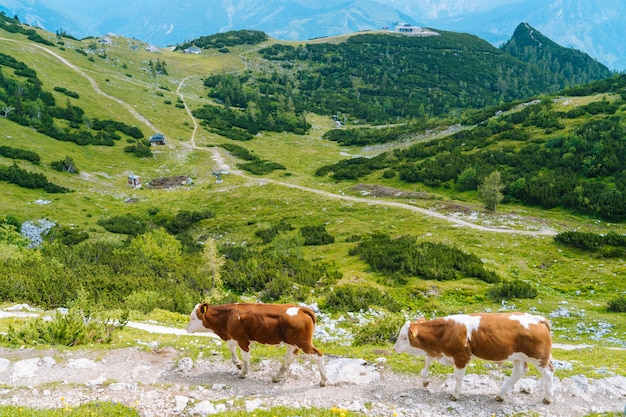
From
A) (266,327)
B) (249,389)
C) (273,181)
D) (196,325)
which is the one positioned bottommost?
(249,389)

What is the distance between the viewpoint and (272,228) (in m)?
42.7

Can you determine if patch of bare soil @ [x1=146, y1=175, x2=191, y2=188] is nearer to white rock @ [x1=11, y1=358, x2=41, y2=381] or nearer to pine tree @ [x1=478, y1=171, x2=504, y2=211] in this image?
pine tree @ [x1=478, y1=171, x2=504, y2=211]

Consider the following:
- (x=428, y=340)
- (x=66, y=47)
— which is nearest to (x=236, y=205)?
(x=428, y=340)

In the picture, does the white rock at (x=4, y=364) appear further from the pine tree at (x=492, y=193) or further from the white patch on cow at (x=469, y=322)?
the pine tree at (x=492, y=193)

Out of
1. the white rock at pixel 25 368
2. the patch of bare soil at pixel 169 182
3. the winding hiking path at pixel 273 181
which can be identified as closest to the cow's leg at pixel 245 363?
the white rock at pixel 25 368

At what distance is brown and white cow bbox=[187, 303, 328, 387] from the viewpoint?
976cm

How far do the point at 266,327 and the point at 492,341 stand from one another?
Answer: 5481mm

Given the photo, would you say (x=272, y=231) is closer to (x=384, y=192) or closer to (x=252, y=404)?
(x=384, y=192)

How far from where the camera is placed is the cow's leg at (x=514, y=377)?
9188 millimetres

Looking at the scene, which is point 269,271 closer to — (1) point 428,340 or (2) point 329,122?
(1) point 428,340

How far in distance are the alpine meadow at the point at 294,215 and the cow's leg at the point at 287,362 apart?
70.8 inches

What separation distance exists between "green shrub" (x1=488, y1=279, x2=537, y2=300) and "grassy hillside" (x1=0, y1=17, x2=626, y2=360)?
0.19 metres

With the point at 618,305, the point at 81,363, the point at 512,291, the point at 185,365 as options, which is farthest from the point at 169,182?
the point at 618,305

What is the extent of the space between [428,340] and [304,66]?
20340cm
